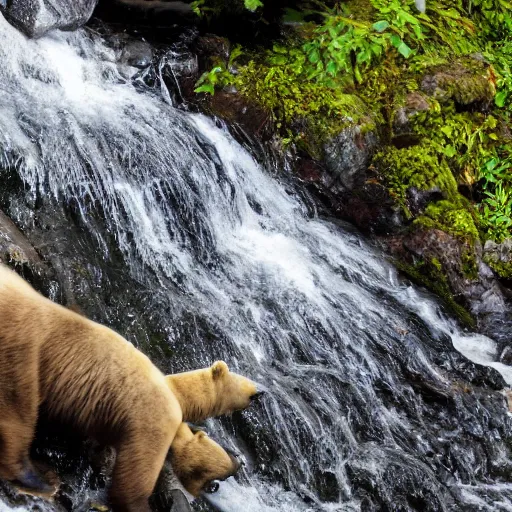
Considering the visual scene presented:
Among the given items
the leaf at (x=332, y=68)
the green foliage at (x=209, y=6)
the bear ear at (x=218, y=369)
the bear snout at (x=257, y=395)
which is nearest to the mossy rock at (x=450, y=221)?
the leaf at (x=332, y=68)

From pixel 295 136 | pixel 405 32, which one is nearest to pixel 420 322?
pixel 295 136

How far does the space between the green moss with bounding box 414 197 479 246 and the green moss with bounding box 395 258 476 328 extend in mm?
423

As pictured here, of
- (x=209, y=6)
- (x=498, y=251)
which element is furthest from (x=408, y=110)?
(x=209, y=6)

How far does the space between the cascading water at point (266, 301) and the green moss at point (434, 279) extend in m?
0.26

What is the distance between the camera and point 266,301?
6.59 m

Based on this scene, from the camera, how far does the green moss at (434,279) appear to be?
795cm

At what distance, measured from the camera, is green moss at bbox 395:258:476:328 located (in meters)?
7.95

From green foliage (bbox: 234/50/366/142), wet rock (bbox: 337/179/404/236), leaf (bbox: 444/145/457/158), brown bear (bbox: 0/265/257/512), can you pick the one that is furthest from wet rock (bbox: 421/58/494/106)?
brown bear (bbox: 0/265/257/512)

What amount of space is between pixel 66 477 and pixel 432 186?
19.2 feet

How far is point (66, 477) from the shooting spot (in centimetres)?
390

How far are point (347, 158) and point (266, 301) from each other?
249 centimetres

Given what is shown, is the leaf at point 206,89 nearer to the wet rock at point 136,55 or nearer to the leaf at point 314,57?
the wet rock at point 136,55

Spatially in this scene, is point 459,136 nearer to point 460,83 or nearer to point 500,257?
point 460,83

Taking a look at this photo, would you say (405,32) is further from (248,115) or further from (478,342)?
(478,342)
